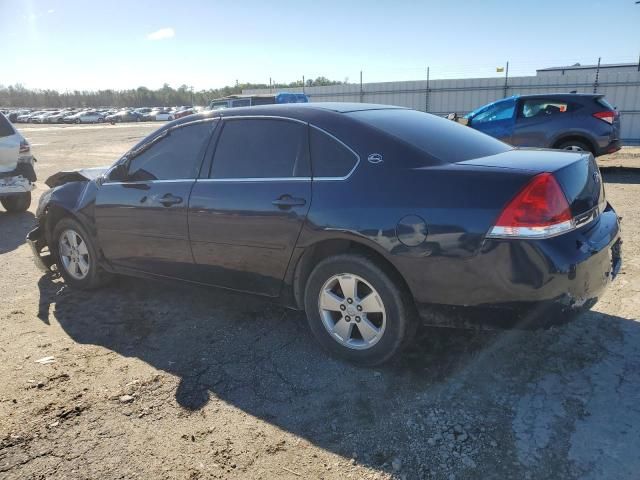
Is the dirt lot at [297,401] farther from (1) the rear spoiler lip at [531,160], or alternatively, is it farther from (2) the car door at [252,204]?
(1) the rear spoiler lip at [531,160]

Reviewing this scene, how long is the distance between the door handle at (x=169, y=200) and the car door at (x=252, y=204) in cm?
16

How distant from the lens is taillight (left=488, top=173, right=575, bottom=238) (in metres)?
2.58

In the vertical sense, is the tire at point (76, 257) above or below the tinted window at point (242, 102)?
below

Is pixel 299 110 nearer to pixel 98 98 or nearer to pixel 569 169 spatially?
pixel 569 169

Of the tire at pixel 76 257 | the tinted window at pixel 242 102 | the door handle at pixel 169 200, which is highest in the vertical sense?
the tinted window at pixel 242 102

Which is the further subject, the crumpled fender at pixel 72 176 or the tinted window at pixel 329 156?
the crumpled fender at pixel 72 176

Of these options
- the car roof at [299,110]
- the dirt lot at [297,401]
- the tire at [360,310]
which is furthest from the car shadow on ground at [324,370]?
the car roof at [299,110]

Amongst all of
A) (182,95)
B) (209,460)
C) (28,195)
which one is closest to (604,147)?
(209,460)

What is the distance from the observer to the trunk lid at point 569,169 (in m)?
2.74

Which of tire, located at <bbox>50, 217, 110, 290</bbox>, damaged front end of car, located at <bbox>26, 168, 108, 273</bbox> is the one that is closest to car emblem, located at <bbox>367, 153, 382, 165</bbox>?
damaged front end of car, located at <bbox>26, 168, 108, 273</bbox>

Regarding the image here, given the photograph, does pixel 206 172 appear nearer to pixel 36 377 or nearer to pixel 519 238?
pixel 36 377

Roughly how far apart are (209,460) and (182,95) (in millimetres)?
114258

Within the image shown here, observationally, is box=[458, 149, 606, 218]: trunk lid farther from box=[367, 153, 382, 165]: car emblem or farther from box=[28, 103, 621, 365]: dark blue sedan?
box=[367, 153, 382, 165]: car emblem

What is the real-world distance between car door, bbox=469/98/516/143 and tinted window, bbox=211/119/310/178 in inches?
313
